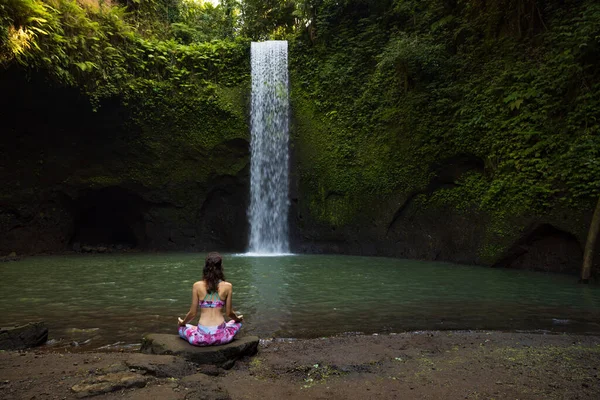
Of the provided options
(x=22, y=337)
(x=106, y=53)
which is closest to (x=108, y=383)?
(x=22, y=337)

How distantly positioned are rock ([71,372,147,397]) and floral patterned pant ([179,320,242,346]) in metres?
0.62

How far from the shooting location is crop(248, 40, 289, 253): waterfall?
1525cm

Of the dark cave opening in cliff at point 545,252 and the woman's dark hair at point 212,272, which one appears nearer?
the woman's dark hair at point 212,272

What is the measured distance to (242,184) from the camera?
15898 mm

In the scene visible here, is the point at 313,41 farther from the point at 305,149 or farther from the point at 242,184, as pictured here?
the point at 242,184

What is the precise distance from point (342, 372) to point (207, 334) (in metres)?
1.19

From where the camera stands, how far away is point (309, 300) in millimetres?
5957

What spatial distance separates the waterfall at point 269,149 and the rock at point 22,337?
11142 mm

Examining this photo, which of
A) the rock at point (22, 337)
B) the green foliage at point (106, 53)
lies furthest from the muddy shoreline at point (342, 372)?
the green foliage at point (106, 53)

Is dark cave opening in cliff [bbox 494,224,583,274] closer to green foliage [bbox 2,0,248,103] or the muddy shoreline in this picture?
the muddy shoreline

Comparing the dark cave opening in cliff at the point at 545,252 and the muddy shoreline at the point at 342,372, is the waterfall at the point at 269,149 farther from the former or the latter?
the muddy shoreline at the point at 342,372

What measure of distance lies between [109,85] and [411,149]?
35.0 feet

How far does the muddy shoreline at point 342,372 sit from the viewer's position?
264 centimetres

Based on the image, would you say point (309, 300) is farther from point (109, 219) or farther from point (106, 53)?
point (109, 219)
